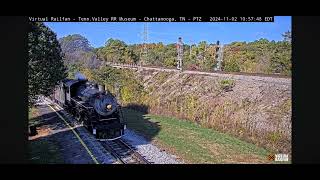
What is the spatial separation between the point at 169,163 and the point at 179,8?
3328 millimetres

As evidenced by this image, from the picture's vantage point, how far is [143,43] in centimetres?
885

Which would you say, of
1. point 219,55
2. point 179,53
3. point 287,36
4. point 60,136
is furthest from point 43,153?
point 287,36

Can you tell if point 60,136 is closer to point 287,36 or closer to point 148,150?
point 148,150

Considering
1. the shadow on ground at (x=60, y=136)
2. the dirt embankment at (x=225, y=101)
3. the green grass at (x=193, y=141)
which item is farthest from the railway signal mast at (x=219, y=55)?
the shadow on ground at (x=60, y=136)

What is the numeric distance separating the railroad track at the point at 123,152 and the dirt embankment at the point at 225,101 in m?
1.32

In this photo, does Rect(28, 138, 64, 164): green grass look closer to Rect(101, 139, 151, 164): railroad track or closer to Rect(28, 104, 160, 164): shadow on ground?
Rect(28, 104, 160, 164): shadow on ground

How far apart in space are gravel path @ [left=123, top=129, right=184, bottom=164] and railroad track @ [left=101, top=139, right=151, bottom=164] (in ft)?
0.45

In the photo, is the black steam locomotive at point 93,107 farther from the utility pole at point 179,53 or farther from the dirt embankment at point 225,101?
the utility pole at point 179,53

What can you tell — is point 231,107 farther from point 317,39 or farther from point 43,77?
point 43,77

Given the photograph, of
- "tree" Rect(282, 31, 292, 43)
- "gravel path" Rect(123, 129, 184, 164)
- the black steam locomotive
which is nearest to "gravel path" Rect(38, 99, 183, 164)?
"gravel path" Rect(123, 129, 184, 164)

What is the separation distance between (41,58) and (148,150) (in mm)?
3206

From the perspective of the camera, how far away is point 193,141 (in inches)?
348

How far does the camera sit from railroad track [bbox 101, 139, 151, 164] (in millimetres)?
8430

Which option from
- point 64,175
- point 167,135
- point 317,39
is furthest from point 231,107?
point 64,175
